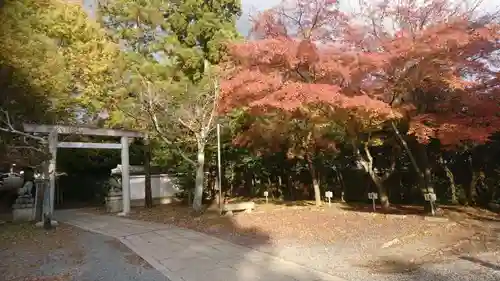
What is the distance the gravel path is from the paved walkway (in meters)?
0.26

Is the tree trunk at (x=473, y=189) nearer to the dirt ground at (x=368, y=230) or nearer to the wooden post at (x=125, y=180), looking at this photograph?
the dirt ground at (x=368, y=230)

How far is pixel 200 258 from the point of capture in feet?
23.2

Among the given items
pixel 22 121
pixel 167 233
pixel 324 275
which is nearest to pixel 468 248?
pixel 324 275

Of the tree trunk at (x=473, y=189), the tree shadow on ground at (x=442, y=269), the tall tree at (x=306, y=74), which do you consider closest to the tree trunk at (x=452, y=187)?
the tree trunk at (x=473, y=189)

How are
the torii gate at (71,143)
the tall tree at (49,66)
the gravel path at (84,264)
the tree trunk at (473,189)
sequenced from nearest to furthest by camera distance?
the gravel path at (84,264) < the tall tree at (49,66) < the torii gate at (71,143) < the tree trunk at (473,189)

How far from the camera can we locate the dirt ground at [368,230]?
7234mm

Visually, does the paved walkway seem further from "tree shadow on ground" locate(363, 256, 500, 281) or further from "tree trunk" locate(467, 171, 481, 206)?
"tree trunk" locate(467, 171, 481, 206)

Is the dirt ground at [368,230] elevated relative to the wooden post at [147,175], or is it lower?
lower

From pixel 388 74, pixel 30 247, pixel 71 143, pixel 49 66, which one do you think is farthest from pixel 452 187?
pixel 49 66

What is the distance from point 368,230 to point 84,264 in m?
6.01

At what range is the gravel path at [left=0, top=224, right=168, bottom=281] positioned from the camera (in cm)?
600

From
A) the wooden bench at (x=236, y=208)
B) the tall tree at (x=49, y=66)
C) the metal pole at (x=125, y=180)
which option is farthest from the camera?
the metal pole at (x=125, y=180)

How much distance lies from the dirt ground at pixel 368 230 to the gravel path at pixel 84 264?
2443 mm

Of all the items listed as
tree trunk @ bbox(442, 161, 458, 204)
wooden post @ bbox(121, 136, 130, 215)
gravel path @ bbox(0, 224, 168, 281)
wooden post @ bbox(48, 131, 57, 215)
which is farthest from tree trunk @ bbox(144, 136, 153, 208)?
tree trunk @ bbox(442, 161, 458, 204)
